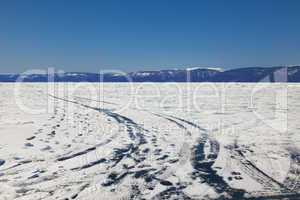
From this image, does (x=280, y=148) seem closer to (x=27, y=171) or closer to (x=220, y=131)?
(x=220, y=131)

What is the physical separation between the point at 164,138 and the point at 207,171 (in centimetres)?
414

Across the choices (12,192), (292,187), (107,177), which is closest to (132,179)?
(107,177)

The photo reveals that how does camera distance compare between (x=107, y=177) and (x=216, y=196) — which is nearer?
(x=216, y=196)

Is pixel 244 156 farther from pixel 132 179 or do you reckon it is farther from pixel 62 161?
pixel 62 161

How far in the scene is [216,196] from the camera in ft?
20.1

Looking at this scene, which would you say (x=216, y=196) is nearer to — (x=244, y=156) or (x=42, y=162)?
(x=244, y=156)

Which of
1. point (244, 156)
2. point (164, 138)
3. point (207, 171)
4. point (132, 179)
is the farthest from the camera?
point (164, 138)

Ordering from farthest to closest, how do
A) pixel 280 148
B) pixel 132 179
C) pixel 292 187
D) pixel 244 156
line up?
pixel 280 148, pixel 244 156, pixel 132 179, pixel 292 187

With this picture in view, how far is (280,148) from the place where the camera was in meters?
10.1

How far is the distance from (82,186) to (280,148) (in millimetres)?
6724

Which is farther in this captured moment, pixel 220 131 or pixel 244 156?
pixel 220 131

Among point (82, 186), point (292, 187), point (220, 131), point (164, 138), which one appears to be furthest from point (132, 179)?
point (220, 131)

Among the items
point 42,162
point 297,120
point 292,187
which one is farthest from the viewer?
point 297,120

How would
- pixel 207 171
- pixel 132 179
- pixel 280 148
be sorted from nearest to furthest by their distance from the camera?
pixel 132 179
pixel 207 171
pixel 280 148
